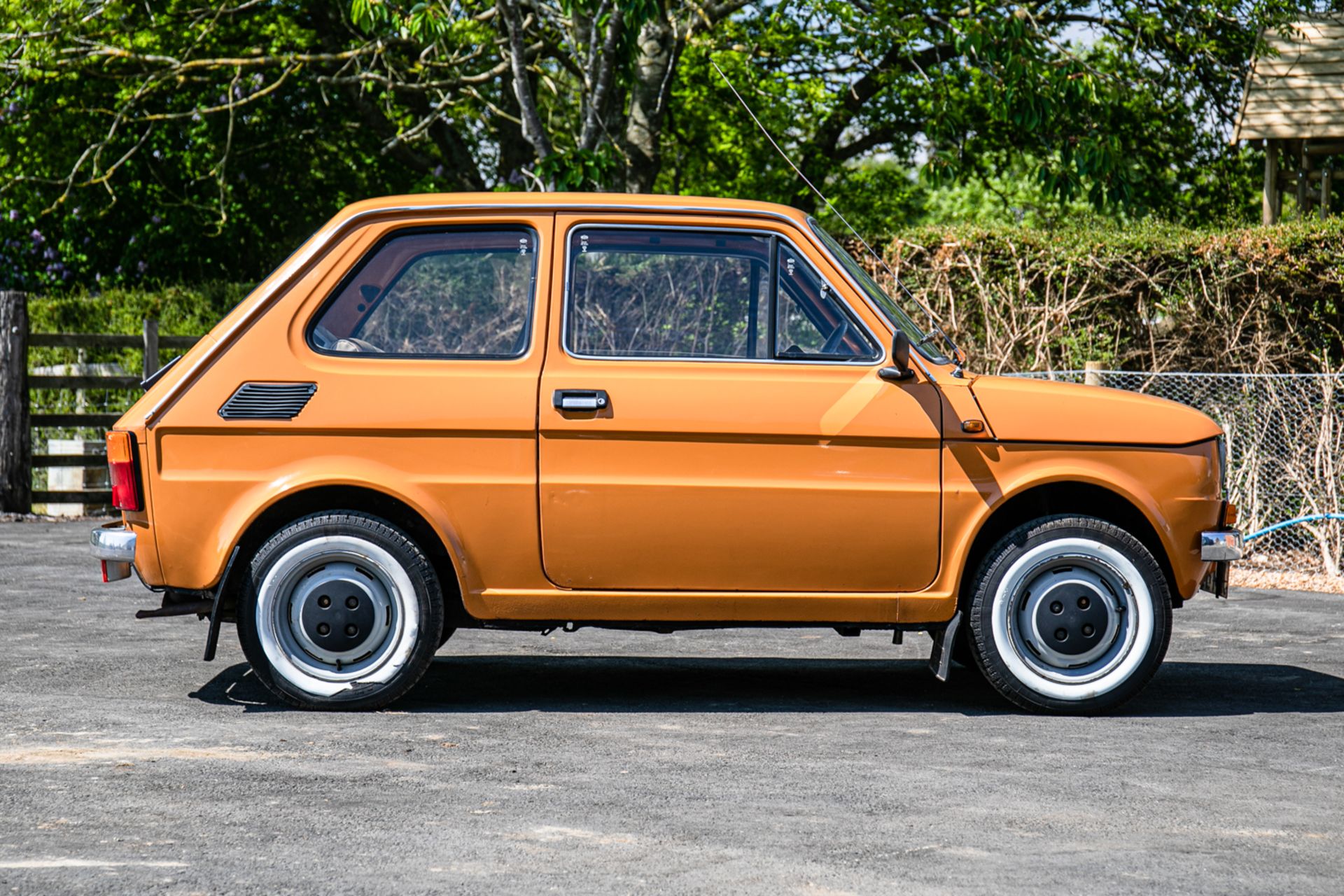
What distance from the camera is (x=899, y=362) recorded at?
589 centimetres

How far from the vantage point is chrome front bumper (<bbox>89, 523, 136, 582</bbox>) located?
596 centimetres

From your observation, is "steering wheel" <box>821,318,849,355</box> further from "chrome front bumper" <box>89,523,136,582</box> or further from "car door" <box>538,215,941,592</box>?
"chrome front bumper" <box>89,523,136,582</box>

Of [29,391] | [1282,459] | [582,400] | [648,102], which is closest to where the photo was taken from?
[582,400]

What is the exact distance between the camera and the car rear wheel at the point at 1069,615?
604cm

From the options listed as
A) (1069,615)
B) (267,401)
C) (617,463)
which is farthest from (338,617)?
(1069,615)

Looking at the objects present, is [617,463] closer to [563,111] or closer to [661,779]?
[661,779]

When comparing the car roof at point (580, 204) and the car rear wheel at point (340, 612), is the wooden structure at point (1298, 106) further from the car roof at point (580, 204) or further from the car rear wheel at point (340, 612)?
the car rear wheel at point (340, 612)

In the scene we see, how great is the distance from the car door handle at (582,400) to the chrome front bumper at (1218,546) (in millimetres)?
2370

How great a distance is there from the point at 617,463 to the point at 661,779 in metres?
1.40

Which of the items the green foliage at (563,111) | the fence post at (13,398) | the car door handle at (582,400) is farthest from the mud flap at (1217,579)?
the fence post at (13,398)

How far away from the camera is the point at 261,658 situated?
5973 mm

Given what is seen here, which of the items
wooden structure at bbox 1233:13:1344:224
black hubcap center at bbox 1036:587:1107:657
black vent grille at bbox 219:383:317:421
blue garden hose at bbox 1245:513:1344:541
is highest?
wooden structure at bbox 1233:13:1344:224

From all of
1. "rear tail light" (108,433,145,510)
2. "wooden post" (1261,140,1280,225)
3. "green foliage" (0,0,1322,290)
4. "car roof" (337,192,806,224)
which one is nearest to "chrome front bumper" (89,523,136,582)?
"rear tail light" (108,433,145,510)

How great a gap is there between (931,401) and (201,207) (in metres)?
16.0
